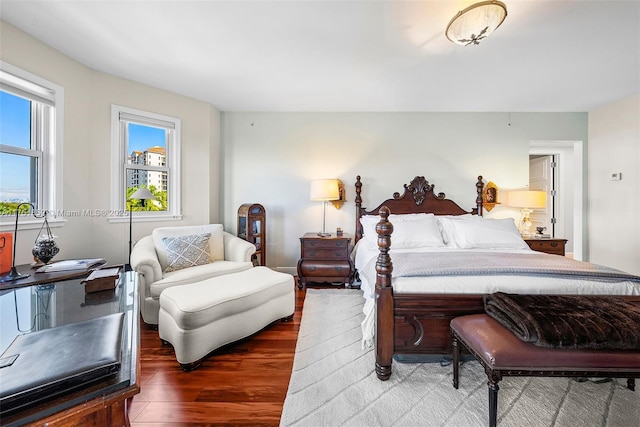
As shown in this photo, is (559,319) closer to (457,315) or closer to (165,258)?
(457,315)

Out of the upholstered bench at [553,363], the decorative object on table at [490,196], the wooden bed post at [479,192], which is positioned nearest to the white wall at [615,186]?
the decorative object on table at [490,196]

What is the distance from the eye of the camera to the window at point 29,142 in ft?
6.89

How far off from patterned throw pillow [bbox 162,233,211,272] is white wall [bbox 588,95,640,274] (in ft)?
17.5

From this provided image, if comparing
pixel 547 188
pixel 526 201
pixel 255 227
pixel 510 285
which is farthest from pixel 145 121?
pixel 547 188

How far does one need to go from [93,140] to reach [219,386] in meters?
2.86

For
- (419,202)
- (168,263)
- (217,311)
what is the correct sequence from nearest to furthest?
(217,311) < (168,263) < (419,202)

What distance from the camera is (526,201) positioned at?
11.0 feet

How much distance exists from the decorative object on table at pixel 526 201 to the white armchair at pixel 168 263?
358 cm

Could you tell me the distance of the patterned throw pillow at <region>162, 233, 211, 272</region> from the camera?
2580mm

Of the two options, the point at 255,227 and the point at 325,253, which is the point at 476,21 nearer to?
the point at 325,253

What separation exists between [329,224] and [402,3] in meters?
2.68

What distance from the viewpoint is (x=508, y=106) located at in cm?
350

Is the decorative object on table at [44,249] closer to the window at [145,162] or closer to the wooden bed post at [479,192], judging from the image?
the window at [145,162]

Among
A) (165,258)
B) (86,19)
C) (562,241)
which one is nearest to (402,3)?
(86,19)
